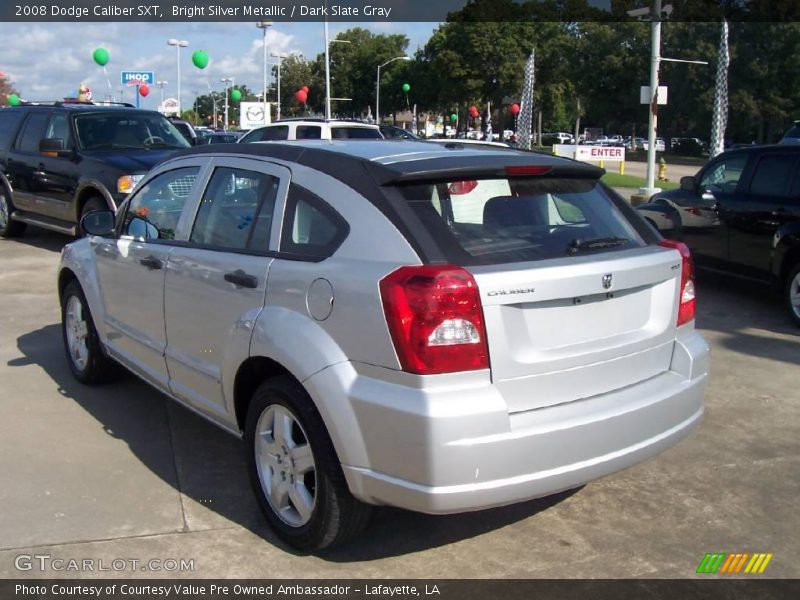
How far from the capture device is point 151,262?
14.9 ft

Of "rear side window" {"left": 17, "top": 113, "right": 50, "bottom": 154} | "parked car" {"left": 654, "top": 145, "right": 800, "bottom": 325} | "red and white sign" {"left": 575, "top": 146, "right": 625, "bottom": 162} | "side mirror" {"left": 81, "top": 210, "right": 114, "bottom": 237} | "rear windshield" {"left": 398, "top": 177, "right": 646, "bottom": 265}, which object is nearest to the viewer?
"rear windshield" {"left": 398, "top": 177, "right": 646, "bottom": 265}

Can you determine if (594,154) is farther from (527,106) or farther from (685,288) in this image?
(685,288)

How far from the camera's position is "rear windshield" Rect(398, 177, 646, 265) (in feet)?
10.7

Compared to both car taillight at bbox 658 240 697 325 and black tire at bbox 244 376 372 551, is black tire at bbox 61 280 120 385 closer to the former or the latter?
black tire at bbox 244 376 372 551

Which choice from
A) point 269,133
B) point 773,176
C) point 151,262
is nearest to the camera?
point 151,262

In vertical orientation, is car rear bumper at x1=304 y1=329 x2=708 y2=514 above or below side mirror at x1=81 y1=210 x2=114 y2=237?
below

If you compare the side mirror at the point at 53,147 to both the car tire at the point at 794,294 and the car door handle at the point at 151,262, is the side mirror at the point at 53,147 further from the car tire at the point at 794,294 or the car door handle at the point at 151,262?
the car tire at the point at 794,294

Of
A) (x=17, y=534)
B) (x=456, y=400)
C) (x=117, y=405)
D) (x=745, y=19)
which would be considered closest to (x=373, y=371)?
(x=456, y=400)

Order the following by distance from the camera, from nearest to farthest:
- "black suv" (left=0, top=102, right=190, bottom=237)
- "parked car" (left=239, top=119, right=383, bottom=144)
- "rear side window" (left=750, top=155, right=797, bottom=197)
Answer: "rear side window" (left=750, top=155, right=797, bottom=197), "black suv" (left=0, top=102, right=190, bottom=237), "parked car" (left=239, top=119, right=383, bottom=144)

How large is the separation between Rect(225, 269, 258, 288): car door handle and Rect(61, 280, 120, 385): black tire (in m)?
2.09

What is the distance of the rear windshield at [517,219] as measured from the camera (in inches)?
128

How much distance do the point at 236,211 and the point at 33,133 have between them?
32.2 ft

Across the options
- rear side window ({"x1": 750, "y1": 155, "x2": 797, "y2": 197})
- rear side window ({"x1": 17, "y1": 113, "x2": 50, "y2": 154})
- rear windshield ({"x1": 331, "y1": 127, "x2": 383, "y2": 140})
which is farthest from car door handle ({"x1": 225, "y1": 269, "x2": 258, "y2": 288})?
rear windshield ({"x1": 331, "y1": 127, "x2": 383, "y2": 140})

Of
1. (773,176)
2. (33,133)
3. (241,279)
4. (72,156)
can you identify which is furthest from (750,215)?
(33,133)
